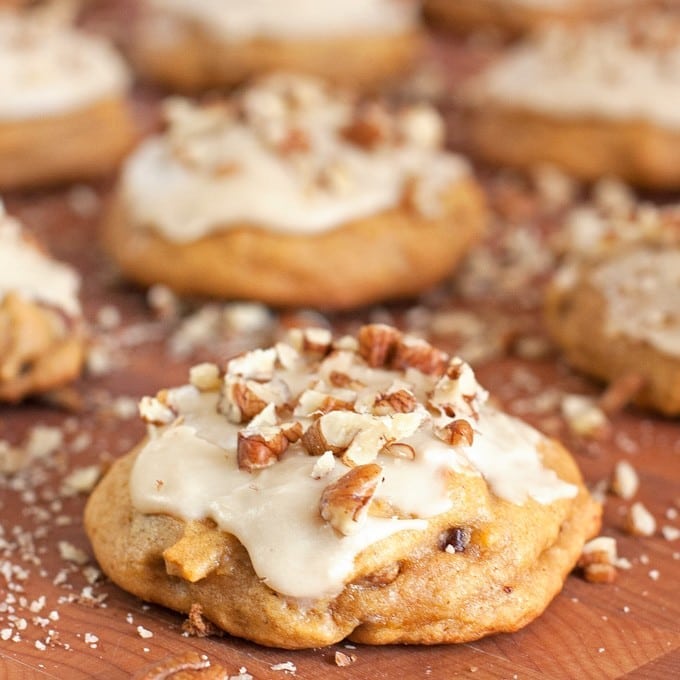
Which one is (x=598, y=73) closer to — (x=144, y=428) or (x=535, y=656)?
(x=144, y=428)

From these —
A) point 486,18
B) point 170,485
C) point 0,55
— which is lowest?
point 486,18

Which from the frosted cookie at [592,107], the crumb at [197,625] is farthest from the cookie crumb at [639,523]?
the frosted cookie at [592,107]

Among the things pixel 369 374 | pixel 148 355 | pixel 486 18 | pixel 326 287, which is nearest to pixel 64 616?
pixel 369 374

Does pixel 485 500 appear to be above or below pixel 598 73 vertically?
above

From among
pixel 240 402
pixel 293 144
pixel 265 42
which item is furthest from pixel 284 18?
pixel 240 402

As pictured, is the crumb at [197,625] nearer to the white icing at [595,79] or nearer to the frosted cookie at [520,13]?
the white icing at [595,79]

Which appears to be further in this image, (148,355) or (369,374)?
(148,355)

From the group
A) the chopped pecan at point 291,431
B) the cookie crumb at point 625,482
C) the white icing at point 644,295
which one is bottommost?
the cookie crumb at point 625,482
